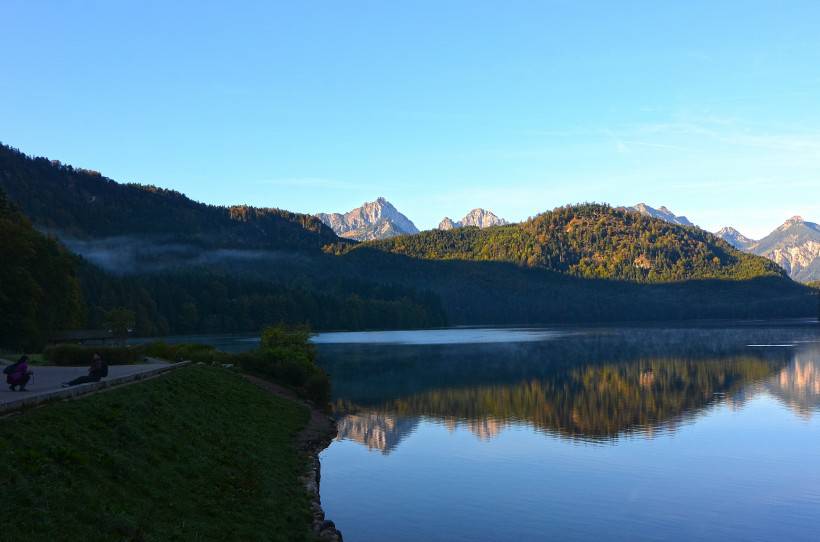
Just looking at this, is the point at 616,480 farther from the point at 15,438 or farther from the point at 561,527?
the point at 15,438

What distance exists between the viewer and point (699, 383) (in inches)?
3501

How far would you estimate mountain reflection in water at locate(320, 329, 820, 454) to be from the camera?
6116 cm

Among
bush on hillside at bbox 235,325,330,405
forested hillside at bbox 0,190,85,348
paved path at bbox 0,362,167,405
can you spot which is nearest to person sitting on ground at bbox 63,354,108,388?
paved path at bbox 0,362,167,405

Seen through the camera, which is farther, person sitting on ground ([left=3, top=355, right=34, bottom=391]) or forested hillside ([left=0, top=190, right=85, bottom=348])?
forested hillside ([left=0, top=190, right=85, bottom=348])

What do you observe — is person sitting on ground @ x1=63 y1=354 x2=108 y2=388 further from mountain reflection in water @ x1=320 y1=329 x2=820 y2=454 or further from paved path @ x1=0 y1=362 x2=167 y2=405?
mountain reflection in water @ x1=320 y1=329 x2=820 y2=454

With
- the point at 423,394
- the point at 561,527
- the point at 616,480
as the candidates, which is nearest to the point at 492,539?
the point at 561,527

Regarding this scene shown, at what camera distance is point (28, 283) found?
76688 millimetres

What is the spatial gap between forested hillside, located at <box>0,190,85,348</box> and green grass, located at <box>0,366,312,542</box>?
1654 inches

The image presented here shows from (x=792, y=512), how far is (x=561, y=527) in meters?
11.6

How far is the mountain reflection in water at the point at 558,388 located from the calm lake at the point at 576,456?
30cm

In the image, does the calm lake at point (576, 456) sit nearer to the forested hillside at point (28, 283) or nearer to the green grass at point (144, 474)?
the green grass at point (144, 474)

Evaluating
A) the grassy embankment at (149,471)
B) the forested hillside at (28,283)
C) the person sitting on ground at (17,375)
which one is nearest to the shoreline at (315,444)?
the grassy embankment at (149,471)

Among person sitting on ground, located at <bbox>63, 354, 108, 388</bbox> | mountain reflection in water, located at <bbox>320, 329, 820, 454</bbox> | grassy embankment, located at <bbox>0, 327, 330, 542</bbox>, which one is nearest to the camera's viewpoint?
grassy embankment, located at <bbox>0, 327, 330, 542</bbox>

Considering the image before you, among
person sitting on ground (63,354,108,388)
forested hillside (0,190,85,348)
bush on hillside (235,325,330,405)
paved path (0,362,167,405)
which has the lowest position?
bush on hillside (235,325,330,405)
